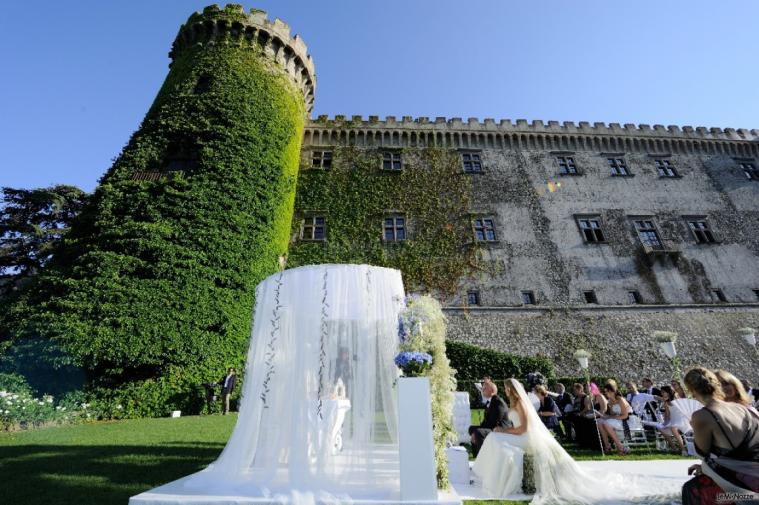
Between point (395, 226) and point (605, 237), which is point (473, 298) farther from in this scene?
point (605, 237)

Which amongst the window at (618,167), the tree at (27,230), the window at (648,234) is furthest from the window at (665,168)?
the tree at (27,230)

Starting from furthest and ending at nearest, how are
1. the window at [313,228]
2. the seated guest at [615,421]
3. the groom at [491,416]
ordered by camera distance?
1. the window at [313,228]
2. the seated guest at [615,421]
3. the groom at [491,416]

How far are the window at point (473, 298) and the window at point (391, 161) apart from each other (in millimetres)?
9083

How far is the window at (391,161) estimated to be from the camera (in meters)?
23.2

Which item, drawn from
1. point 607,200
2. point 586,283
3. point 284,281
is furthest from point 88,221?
point 607,200

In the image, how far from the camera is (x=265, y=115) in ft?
60.6

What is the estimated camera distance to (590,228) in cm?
2144

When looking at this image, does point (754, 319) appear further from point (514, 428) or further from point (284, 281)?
point (284, 281)

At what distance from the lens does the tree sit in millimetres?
22625

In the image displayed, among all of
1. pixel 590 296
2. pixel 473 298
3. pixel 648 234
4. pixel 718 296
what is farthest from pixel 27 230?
pixel 718 296

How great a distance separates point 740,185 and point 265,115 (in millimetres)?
29998

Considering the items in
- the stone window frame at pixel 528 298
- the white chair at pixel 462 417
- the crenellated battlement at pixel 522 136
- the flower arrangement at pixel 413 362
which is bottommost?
the white chair at pixel 462 417

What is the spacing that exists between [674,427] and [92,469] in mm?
11488

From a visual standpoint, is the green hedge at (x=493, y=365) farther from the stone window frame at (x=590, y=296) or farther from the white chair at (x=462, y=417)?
the white chair at (x=462, y=417)
